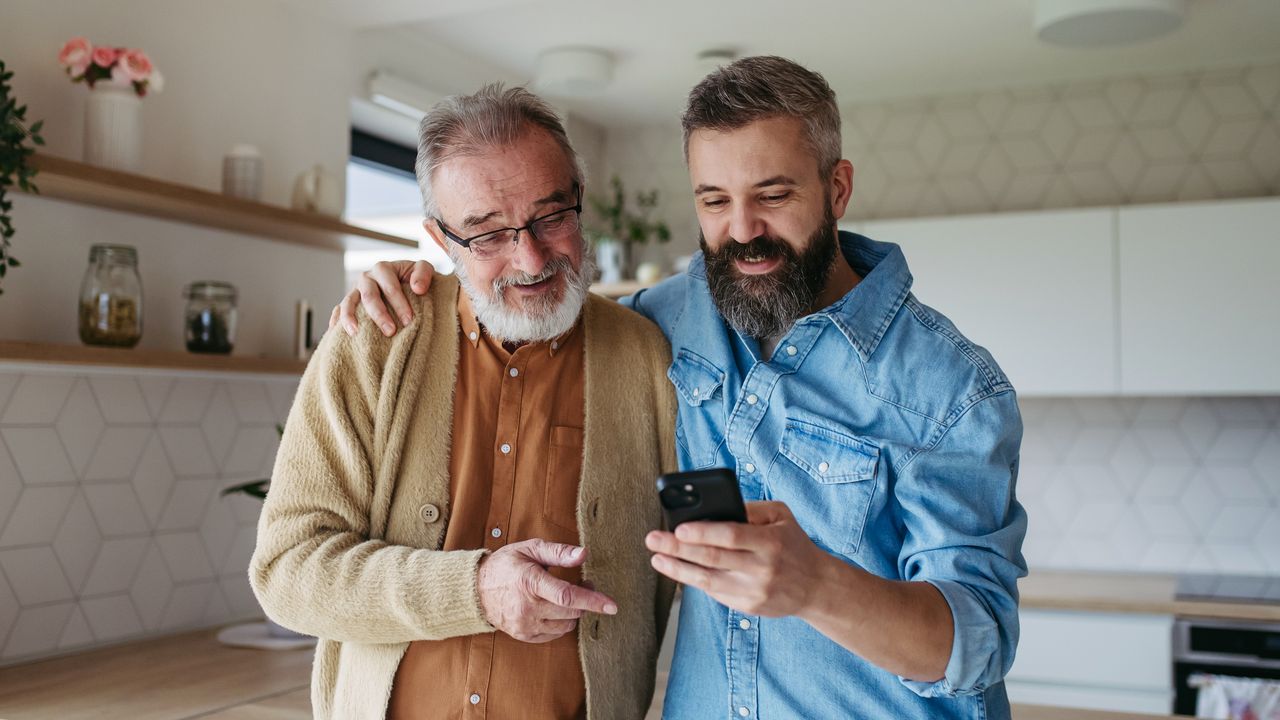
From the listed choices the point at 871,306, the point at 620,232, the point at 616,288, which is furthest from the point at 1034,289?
the point at 871,306

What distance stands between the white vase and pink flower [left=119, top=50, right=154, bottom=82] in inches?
1.6

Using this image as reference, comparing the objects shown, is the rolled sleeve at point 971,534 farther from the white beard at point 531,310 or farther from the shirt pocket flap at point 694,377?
the white beard at point 531,310

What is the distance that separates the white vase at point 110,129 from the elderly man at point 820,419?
1.10 metres

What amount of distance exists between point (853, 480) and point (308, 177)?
200 centimetres

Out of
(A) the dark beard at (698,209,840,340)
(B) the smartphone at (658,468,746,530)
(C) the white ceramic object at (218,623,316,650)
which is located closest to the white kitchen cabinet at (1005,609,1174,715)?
(C) the white ceramic object at (218,623,316,650)

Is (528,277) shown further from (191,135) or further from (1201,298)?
(1201,298)

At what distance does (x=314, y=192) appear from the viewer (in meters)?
2.88

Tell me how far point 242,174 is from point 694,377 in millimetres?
1661

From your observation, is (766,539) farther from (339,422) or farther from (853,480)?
(339,422)

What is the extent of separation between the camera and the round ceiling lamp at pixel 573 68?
374cm

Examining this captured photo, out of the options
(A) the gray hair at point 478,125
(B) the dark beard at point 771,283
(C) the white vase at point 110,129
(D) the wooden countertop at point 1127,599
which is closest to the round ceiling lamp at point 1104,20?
(D) the wooden countertop at point 1127,599

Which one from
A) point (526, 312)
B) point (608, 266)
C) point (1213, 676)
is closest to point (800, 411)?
point (526, 312)

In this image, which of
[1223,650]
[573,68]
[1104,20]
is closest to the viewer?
[1104,20]

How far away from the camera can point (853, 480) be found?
53.7 inches
